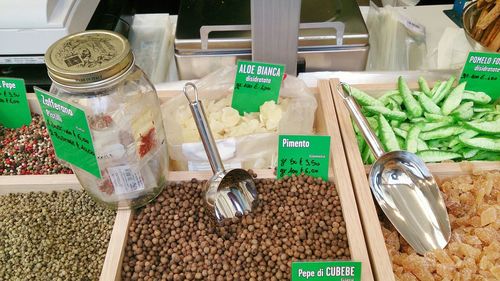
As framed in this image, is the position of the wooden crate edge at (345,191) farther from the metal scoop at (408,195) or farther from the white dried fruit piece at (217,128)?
the white dried fruit piece at (217,128)

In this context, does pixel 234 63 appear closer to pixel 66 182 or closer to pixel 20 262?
pixel 66 182

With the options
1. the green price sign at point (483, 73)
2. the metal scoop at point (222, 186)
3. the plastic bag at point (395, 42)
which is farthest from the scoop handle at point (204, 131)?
the plastic bag at point (395, 42)

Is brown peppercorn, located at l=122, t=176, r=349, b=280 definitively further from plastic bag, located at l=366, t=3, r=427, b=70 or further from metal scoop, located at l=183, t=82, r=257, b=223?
plastic bag, located at l=366, t=3, r=427, b=70

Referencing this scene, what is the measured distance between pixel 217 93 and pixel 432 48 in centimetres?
89

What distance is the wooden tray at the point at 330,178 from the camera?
1067 mm

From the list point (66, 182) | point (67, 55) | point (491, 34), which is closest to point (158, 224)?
point (66, 182)

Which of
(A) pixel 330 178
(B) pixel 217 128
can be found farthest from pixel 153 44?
(A) pixel 330 178

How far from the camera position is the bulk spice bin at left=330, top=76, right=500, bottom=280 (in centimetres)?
104

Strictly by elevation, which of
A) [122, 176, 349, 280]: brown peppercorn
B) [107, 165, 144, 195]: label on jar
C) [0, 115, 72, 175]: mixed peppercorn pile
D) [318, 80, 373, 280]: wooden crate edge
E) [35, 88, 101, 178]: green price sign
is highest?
[35, 88, 101, 178]: green price sign

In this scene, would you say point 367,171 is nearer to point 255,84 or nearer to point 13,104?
point 255,84

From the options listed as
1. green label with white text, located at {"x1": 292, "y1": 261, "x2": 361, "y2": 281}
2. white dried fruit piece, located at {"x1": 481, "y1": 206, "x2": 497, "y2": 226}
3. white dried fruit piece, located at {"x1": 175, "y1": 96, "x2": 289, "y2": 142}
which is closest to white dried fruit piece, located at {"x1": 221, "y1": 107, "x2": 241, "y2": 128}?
white dried fruit piece, located at {"x1": 175, "y1": 96, "x2": 289, "y2": 142}

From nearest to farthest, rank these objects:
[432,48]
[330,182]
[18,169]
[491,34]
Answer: [330,182]
[18,169]
[491,34]
[432,48]

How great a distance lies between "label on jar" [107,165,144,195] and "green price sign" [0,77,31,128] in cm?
56

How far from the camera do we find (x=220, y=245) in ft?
3.69
